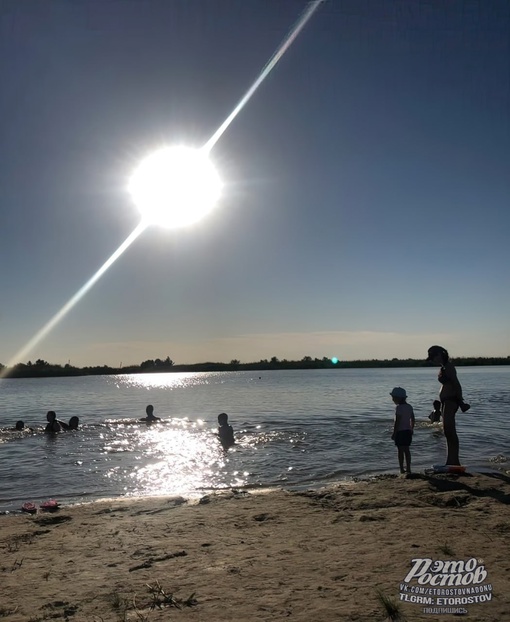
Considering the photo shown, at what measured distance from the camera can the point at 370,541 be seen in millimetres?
5926

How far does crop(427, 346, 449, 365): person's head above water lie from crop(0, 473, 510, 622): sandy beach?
99.4 inches

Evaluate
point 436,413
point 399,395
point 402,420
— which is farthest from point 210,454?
point 436,413

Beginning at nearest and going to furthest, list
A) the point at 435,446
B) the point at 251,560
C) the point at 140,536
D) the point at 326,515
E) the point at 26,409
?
the point at 251,560 < the point at 140,536 < the point at 326,515 < the point at 435,446 < the point at 26,409

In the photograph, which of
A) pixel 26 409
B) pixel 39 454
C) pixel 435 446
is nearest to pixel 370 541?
pixel 435 446

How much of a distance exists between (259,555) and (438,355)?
243 inches

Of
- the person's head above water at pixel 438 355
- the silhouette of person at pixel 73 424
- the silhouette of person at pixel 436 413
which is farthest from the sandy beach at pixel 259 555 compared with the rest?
the silhouette of person at pixel 73 424

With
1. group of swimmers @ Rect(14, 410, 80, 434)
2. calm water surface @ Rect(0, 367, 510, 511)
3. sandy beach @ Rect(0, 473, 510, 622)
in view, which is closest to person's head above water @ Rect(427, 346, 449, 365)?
sandy beach @ Rect(0, 473, 510, 622)

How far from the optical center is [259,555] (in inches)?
222

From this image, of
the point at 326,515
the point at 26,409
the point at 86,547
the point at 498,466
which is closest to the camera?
the point at 86,547

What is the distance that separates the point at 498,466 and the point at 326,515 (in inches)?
268

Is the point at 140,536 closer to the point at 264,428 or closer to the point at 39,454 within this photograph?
the point at 39,454

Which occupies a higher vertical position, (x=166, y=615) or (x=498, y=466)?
(x=166, y=615)

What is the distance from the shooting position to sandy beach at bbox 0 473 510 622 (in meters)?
4.29

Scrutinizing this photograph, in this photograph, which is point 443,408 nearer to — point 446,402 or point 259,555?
point 446,402
